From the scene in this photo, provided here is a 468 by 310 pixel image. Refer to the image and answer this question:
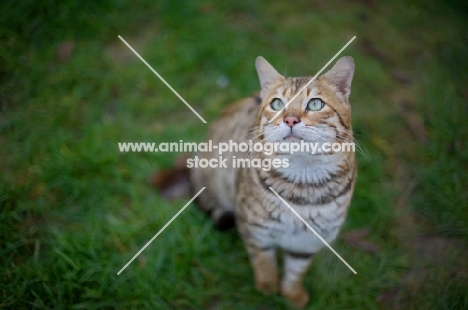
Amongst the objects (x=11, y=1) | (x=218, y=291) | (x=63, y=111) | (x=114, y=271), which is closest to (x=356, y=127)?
(x=218, y=291)

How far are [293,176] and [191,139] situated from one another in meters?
1.27

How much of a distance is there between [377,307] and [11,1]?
344 cm

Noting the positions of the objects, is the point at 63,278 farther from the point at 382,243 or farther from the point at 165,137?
the point at 382,243

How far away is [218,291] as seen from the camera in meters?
2.46

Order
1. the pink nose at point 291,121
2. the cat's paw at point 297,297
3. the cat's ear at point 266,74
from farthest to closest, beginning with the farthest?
the cat's paw at point 297,297 < the cat's ear at point 266,74 < the pink nose at point 291,121

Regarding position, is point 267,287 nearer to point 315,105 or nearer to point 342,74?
point 315,105

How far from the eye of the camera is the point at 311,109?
187 cm

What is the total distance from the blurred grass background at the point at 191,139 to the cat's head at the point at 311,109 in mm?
1041

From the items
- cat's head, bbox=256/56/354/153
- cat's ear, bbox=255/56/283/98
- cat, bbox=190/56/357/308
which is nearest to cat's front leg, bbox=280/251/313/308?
cat, bbox=190/56/357/308

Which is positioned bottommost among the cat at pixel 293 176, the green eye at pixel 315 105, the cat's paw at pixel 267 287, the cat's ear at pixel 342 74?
the cat's paw at pixel 267 287

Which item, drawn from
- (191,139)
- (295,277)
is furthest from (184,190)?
(295,277)

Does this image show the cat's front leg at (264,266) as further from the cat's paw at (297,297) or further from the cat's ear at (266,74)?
the cat's ear at (266,74)

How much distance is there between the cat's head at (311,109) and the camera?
5.89 feet

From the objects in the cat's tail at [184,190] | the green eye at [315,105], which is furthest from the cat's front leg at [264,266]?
the green eye at [315,105]
